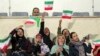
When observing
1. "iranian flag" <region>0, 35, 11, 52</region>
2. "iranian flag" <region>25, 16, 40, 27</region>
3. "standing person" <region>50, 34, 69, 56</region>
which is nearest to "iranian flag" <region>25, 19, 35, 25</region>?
"iranian flag" <region>25, 16, 40, 27</region>

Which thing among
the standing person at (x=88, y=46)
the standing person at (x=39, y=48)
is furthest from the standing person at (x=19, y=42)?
the standing person at (x=88, y=46)

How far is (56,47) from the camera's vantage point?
8.15 metres

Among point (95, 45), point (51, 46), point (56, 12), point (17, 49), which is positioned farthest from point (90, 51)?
point (56, 12)

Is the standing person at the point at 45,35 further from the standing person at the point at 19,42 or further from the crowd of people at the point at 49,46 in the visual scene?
the standing person at the point at 19,42

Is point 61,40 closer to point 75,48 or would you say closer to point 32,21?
point 75,48

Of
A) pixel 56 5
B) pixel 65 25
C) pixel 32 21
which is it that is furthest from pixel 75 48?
pixel 56 5

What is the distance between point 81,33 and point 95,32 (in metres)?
0.37

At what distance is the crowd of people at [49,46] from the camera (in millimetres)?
8109

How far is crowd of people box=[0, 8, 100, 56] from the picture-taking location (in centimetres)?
811

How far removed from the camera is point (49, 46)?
8703mm

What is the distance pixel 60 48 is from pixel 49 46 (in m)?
0.73

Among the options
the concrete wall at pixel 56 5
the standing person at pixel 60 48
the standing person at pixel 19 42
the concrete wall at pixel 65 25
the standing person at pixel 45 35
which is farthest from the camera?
the concrete wall at pixel 56 5

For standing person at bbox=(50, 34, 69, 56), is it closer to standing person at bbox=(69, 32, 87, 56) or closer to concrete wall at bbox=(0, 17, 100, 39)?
standing person at bbox=(69, 32, 87, 56)

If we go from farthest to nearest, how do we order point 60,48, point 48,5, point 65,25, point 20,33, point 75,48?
point 65,25 → point 48,5 → point 20,33 → point 75,48 → point 60,48
